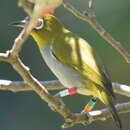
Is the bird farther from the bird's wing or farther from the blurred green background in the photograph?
the blurred green background

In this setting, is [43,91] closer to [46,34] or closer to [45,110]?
[46,34]

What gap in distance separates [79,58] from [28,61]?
2.58 metres

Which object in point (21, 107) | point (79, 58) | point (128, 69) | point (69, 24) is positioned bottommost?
point (128, 69)

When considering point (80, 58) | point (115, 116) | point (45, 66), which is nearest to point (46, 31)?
point (80, 58)

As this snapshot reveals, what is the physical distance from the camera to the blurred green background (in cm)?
523

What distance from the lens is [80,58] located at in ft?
9.09

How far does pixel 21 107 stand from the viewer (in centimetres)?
518

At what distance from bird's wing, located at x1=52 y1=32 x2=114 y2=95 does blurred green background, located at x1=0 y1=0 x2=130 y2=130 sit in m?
2.35

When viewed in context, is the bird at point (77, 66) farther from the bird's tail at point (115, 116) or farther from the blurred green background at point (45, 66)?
the blurred green background at point (45, 66)

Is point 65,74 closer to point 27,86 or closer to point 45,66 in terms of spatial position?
point 27,86

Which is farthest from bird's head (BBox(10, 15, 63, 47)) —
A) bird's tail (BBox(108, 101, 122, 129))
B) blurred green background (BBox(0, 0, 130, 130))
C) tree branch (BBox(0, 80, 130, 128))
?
blurred green background (BBox(0, 0, 130, 130))

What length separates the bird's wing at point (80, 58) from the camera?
8.63 feet

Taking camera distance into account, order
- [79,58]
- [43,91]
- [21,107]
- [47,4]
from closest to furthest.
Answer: [47,4]
[43,91]
[79,58]
[21,107]

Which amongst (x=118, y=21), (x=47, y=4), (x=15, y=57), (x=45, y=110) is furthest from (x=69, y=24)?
(x=47, y=4)
